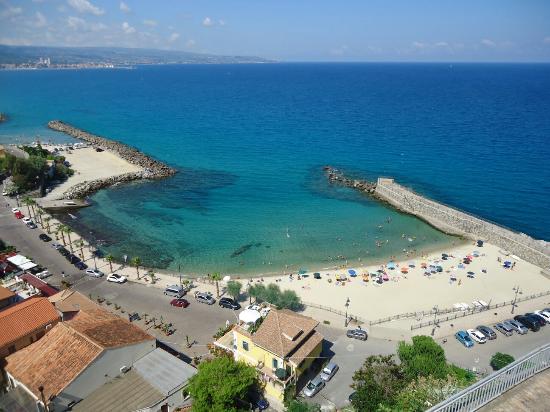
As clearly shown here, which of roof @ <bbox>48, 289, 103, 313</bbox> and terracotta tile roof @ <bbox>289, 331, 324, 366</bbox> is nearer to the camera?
terracotta tile roof @ <bbox>289, 331, 324, 366</bbox>

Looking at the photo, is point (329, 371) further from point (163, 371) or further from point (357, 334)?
point (163, 371)

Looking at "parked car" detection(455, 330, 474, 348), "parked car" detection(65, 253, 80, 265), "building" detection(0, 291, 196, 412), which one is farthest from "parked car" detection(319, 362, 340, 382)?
"parked car" detection(65, 253, 80, 265)

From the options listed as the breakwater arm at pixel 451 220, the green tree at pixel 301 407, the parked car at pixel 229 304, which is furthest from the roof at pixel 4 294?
the breakwater arm at pixel 451 220

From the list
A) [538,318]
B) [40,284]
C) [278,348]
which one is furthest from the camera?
[40,284]

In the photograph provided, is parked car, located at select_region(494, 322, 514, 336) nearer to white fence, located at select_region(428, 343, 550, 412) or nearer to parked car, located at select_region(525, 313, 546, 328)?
parked car, located at select_region(525, 313, 546, 328)

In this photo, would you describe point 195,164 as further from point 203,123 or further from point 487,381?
point 487,381

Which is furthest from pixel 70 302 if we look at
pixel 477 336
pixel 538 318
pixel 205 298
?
pixel 538 318
